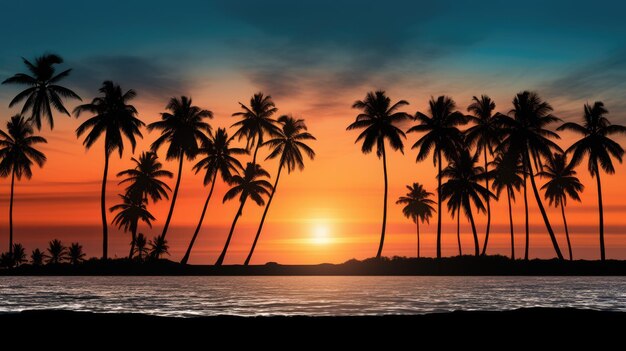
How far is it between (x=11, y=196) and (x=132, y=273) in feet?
57.8

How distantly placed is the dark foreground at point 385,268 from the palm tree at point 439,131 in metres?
2.77

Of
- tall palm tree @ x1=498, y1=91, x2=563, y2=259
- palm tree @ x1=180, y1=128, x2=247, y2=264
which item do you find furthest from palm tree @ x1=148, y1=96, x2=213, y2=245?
tall palm tree @ x1=498, y1=91, x2=563, y2=259

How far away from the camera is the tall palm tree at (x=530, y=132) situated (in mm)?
62375

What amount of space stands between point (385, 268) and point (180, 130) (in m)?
25.8

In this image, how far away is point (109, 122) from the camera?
6425 cm

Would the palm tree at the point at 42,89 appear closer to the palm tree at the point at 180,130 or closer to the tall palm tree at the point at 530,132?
the palm tree at the point at 180,130

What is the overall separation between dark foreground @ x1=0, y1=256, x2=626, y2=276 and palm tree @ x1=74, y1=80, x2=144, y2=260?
3.57 metres

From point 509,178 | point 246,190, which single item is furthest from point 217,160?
point 509,178

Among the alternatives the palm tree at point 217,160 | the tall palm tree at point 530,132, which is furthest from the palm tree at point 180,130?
the tall palm tree at point 530,132

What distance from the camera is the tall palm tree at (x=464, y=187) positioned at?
7181 centimetres

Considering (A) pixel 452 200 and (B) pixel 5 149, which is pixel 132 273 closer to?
(B) pixel 5 149

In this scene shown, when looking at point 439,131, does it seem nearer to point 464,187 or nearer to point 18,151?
point 464,187

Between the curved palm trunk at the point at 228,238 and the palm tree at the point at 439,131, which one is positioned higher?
the palm tree at the point at 439,131

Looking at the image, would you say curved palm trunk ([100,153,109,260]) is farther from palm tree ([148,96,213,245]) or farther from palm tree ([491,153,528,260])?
palm tree ([491,153,528,260])
